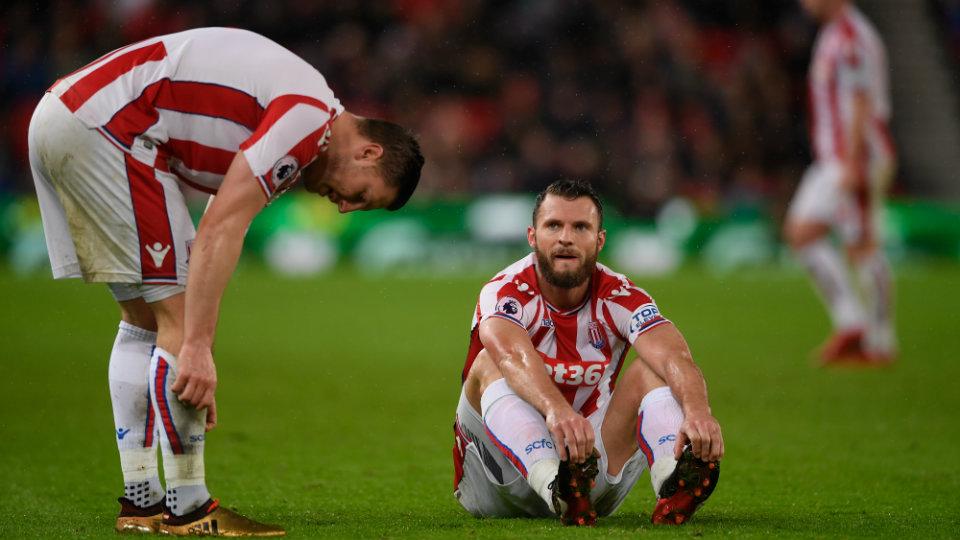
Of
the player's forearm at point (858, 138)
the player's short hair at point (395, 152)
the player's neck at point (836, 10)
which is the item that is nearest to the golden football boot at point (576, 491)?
the player's short hair at point (395, 152)

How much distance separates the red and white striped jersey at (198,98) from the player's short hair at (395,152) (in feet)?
0.51

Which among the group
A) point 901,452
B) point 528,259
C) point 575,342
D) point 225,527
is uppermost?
point 528,259

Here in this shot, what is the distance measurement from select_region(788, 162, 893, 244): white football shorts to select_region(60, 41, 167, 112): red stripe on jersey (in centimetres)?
806

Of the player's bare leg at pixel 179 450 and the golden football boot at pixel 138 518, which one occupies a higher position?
the player's bare leg at pixel 179 450

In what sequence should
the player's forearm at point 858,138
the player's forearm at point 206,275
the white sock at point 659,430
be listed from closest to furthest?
the player's forearm at point 206,275
the white sock at point 659,430
the player's forearm at point 858,138

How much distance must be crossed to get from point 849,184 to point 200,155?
828 centimetres

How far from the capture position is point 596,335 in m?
4.55

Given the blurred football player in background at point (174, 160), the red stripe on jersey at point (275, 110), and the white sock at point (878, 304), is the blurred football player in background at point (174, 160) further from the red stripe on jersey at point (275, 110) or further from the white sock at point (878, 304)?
the white sock at point (878, 304)

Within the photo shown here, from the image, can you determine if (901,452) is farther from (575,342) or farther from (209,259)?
(209,259)

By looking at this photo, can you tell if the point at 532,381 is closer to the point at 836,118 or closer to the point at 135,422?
the point at 135,422

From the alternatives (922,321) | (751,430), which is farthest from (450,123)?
(751,430)

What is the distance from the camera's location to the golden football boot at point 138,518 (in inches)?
163

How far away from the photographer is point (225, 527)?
4031mm

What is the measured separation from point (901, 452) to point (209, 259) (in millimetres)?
4236
